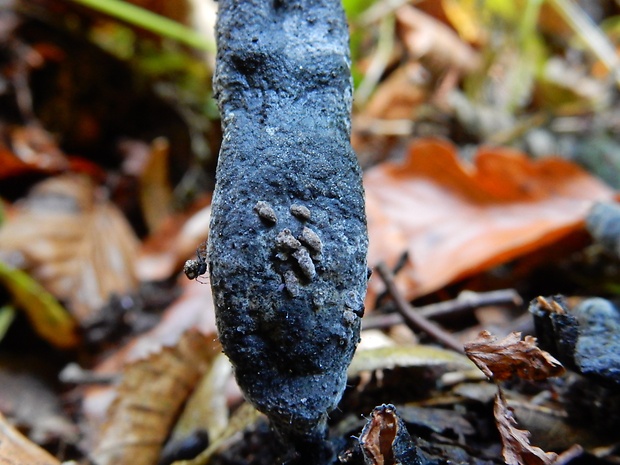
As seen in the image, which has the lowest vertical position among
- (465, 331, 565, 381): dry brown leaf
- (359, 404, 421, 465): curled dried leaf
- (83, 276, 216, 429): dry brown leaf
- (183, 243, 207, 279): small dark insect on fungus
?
(83, 276, 216, 429): dry brown leaf

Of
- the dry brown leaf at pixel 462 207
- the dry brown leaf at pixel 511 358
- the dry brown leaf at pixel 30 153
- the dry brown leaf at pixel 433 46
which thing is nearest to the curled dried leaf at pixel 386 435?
the dry brown leaf at pixel 511 358

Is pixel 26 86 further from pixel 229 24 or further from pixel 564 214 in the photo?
pixel 564 214

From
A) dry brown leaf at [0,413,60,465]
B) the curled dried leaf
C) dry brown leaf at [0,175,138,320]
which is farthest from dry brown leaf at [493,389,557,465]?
dry brown leaf at [0,175,138,320]

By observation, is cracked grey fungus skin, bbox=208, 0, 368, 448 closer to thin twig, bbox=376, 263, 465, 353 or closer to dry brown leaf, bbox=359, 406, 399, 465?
dry brown leaf, bbox=359, 406, 399, 465

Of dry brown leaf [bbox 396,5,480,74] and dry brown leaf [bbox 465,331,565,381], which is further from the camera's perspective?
dry brown leaf [bbox 396,5,480,74]

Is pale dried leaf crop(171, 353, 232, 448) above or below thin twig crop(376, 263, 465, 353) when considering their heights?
below

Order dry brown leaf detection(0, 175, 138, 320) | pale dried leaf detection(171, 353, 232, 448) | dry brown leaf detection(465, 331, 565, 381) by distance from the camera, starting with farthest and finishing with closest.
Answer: dry brown leaf detection(0, 175, 138, 320)
pale dried leaf detection(171, 353, 232, 448)
dry brown leaf detection(465, 331, 565, 381)
